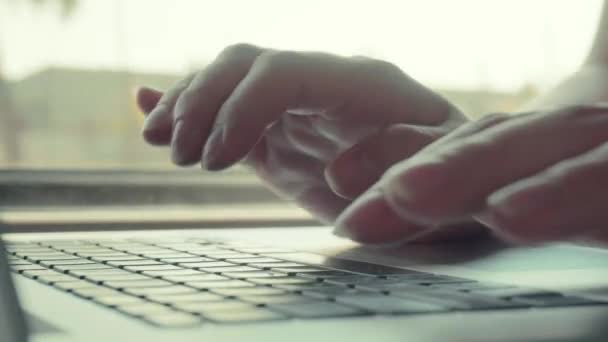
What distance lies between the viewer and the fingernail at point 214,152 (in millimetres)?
498

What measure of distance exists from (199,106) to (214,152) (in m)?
0.03

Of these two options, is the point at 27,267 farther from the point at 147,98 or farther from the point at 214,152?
the point at 147,98

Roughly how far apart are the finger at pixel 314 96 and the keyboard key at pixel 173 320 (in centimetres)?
26

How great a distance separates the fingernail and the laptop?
0.05 metres

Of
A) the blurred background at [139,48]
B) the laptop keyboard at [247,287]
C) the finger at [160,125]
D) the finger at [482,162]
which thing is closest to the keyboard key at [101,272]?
the laptop keyboard at [247,287]

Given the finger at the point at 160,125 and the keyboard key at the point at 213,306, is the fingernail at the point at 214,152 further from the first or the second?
the keyboard key at the point at 213,306

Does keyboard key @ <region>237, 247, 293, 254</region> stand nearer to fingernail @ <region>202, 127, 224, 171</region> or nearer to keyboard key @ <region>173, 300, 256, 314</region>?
fingernail @ <region>202, 127, 224, 171</region>

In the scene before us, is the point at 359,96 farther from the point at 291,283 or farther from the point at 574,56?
the point at 574,56

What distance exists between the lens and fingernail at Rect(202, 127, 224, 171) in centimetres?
50

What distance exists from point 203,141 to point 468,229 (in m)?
0.18

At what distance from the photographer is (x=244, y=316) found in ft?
0.79

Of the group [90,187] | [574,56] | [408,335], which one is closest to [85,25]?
[90,187]

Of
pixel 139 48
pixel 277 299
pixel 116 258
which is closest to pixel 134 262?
pixel 116 258

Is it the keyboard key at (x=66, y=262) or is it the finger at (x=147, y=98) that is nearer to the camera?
the keyboard key at (x=66, y=262)
